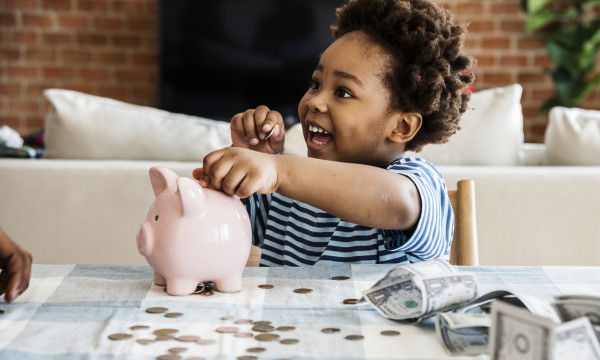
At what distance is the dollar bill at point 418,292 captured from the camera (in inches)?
27.1

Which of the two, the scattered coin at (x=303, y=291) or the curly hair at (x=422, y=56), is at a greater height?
the curly hair at (x=422, y=56)

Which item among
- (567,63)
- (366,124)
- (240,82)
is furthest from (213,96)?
(366,124)

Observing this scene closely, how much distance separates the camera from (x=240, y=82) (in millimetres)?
4449

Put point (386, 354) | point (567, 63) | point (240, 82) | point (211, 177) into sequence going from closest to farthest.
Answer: point (386, 354), point (211, 177), point (567, 63), point (240, 82)

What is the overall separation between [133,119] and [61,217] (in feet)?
1.17

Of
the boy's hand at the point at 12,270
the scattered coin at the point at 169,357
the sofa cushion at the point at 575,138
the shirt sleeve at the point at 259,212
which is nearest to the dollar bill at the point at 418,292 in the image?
the scattered coin at the point at 169,357

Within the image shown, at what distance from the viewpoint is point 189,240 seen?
797 millimetres

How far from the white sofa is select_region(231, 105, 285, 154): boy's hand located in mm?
851

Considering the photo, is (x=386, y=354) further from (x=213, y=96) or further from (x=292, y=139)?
(x=213, y=96)

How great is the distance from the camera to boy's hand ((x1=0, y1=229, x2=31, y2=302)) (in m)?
0.75

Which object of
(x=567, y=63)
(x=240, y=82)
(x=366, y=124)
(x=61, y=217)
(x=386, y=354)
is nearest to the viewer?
(x=386, y=354)

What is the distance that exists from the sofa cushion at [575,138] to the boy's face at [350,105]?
3.67 feet

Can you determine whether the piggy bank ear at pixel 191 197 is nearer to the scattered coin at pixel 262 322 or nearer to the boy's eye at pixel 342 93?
the scattered coin at pixel 262 322

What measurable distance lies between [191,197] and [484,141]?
4.89 feet
